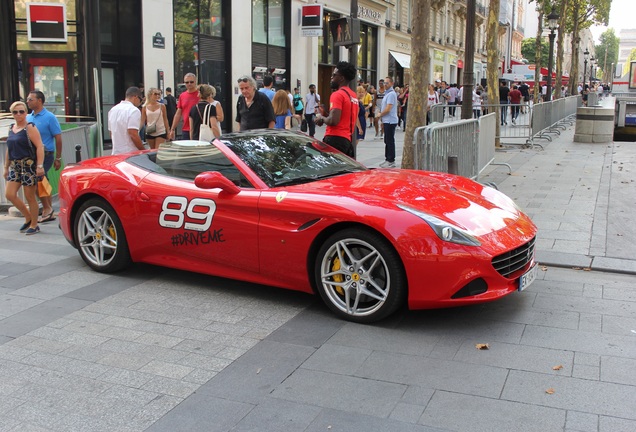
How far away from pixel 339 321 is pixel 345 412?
1472 mm

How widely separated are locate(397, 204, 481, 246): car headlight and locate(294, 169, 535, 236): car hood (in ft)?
0.23

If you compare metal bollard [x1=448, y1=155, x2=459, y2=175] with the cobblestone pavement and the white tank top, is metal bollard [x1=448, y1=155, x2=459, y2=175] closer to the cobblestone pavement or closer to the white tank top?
the cobblestone pavement

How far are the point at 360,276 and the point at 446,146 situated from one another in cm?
485

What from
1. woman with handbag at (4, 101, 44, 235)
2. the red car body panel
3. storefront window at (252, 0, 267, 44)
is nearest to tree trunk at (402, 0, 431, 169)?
the red car body panel

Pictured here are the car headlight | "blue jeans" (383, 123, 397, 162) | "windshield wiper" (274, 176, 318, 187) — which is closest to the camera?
the car headlight

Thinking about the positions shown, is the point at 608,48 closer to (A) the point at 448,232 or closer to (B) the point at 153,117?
(B) the point at 153,117

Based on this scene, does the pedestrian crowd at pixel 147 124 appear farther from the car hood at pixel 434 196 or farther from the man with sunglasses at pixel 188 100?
the car hood at pixel 434 196

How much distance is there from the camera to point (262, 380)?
3.98 metres

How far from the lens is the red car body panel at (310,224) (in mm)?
4609

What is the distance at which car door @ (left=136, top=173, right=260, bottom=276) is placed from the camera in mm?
5327

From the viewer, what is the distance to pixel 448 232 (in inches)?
181

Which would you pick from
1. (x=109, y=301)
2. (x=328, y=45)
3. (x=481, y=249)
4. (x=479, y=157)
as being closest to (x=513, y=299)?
(x=481, y=249)

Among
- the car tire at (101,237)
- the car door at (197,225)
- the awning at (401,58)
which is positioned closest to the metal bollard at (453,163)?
the car door at (197,225)

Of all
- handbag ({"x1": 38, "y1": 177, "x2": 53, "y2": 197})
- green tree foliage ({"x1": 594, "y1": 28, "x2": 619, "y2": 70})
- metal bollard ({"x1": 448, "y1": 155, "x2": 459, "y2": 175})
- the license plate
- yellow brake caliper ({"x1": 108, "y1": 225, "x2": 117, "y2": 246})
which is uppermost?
green tree foliage ({"x1": 594, "y1": 28, "x2": 619, "y2": 70})
